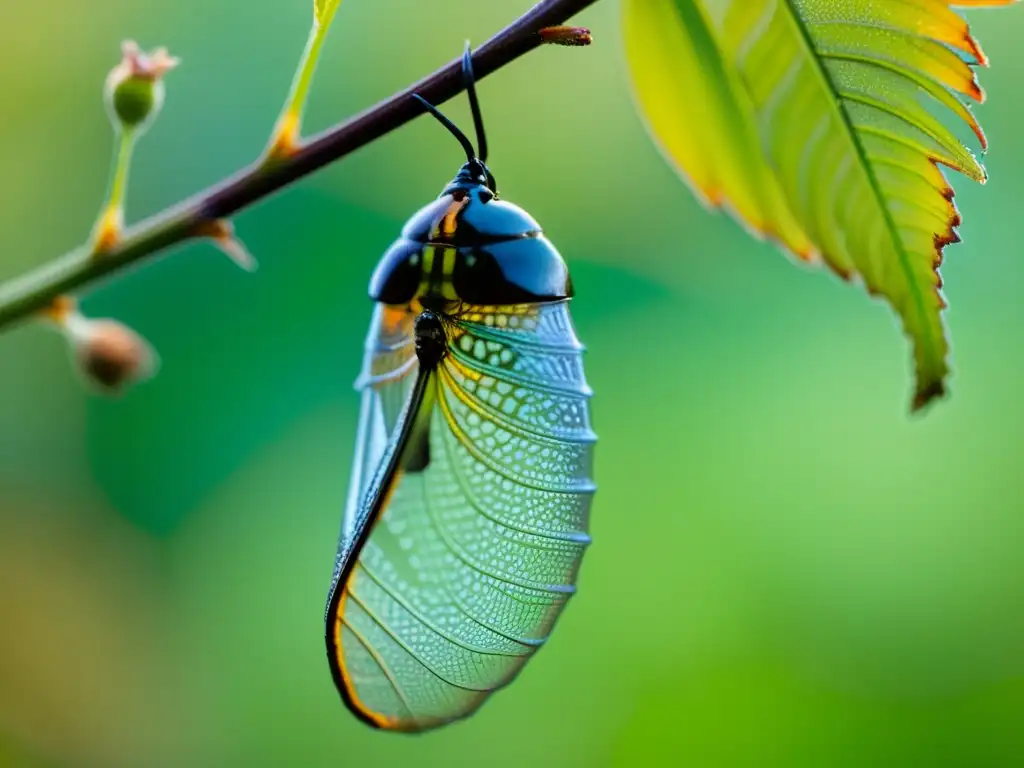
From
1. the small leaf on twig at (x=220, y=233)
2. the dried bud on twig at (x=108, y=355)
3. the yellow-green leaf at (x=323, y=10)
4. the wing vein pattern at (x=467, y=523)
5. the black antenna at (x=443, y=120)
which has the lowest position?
the wing vein pattern at (x=467, y=523)

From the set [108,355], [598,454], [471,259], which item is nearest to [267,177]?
[471,259]

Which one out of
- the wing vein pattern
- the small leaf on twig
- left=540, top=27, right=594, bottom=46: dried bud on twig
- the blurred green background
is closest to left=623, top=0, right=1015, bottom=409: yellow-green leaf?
left=540, top=27, right=594, bottom=46: dried bud on twig

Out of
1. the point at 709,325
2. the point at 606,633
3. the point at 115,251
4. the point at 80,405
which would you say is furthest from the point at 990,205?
the point at 80,405

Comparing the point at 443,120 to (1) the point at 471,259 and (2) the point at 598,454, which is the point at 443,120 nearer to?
(1) the point at 471,259

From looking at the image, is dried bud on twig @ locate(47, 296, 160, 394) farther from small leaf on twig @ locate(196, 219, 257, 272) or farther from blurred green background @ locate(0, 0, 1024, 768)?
blurred green background @ locate(0, 0, 1024, 768)

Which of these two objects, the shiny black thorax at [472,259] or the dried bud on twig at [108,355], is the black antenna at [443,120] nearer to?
the shiny black thorax at [472,259]

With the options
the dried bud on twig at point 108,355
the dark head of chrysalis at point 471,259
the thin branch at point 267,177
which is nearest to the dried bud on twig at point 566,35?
the thin branch at point 267,177
